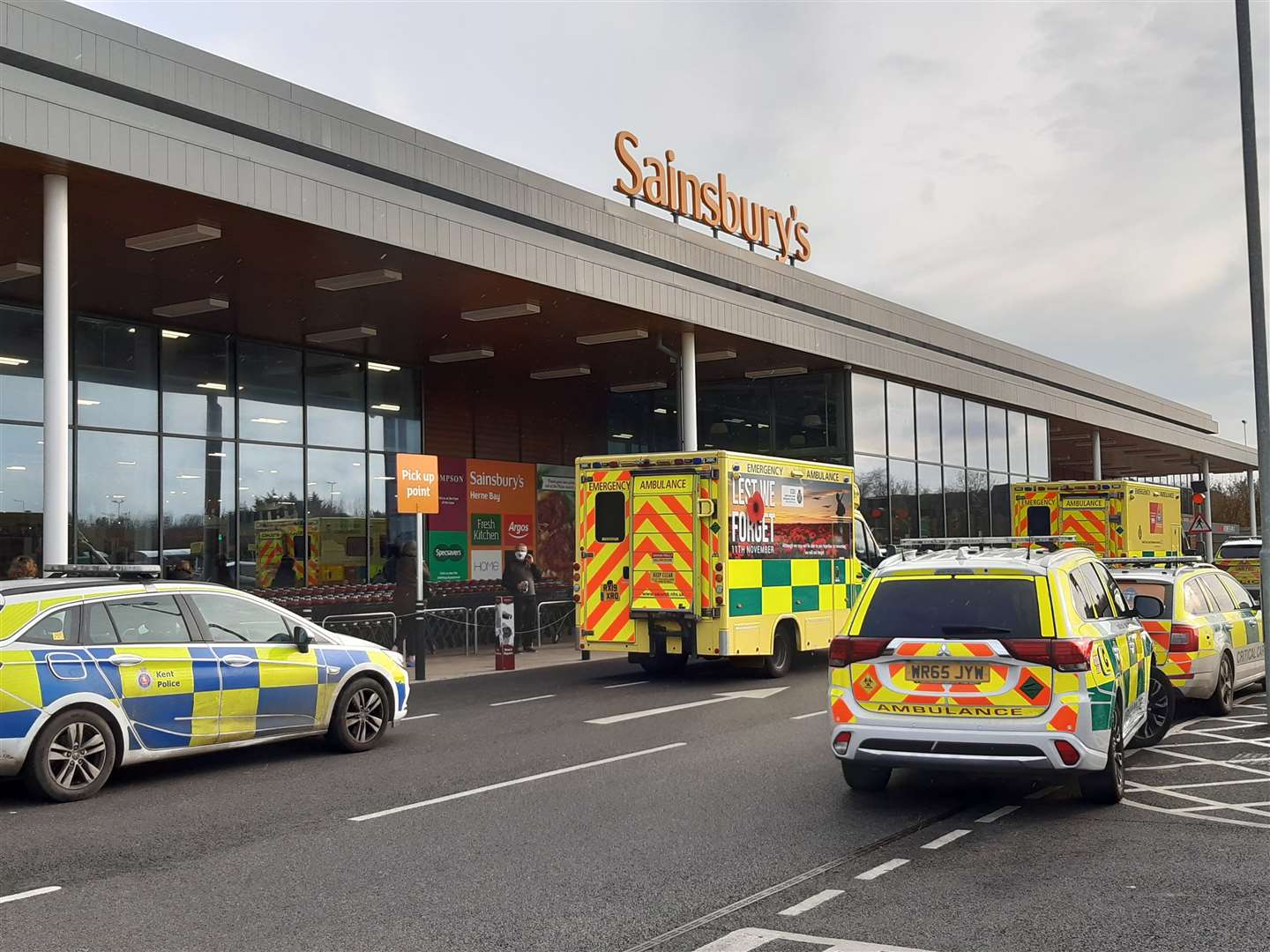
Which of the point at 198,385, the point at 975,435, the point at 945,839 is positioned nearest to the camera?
the point at 945,839

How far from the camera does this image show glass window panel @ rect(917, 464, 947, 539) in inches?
1195

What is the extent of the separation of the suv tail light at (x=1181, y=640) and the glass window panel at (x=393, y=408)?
17438mm

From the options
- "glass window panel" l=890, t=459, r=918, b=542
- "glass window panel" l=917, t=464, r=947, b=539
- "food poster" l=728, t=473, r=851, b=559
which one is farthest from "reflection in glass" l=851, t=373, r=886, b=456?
"food poster" l=728, t=473, r=851, b=559

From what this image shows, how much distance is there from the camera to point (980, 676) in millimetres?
7711

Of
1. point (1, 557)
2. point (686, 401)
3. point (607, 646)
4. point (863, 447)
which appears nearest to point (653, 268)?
point (686, 401)

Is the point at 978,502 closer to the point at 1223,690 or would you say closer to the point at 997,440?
the point at 997,440

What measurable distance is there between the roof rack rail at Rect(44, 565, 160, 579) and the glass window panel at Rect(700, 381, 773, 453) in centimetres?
1909

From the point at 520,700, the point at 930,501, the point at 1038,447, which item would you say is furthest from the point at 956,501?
the point at 520,700

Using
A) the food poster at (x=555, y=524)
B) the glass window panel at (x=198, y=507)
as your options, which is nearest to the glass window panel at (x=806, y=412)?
the food poster at (x=555, y=524)

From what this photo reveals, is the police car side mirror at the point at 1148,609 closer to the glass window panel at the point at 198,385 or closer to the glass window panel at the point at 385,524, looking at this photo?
the glass window panel at the point at 198,385

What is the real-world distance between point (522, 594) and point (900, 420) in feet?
37.9

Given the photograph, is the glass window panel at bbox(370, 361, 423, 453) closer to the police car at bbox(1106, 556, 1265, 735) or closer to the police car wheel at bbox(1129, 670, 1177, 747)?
the police car at bbox(1106, 556, 1265, 735)

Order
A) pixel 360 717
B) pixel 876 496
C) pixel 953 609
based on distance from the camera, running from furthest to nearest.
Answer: pixel 876 496 → pixel 360 717 → pixel 953 609

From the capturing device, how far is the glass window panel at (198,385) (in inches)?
842
